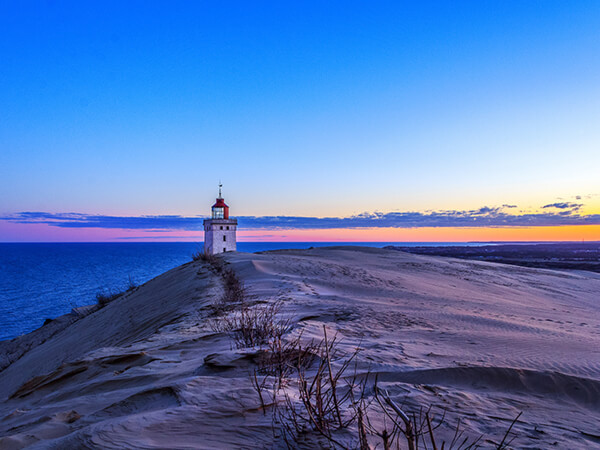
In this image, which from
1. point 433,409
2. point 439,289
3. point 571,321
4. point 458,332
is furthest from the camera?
point 439,289

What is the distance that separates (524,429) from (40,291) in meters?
40.0

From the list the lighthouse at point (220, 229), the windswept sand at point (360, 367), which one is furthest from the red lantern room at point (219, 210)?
the windswept sand at point (360, 367)

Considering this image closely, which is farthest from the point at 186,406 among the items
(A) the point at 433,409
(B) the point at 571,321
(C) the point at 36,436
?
(B) the point at 571,321

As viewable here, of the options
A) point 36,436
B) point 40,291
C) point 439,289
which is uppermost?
point 36,436

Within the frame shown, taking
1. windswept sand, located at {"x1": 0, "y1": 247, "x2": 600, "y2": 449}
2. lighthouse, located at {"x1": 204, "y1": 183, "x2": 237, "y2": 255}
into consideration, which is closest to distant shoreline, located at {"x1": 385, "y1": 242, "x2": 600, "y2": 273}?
lighthouse, located at {"x1": 204, "y1": 183, "x2": 237, "y2": 255}

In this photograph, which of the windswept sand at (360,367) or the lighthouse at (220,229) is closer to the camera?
the windswept sand at (360,367)

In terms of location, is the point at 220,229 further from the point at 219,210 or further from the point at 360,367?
the point at 360,367

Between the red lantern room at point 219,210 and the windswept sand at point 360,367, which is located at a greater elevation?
the red lantern room at point 219,210

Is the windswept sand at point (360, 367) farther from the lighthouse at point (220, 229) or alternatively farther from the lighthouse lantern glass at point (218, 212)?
the lighthouse lantern glass at point (218, 212)

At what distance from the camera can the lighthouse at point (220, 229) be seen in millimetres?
32031

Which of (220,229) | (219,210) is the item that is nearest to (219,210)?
(219,210)

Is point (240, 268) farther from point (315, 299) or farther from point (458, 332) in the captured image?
point (458, 332)

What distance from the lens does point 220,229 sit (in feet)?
106

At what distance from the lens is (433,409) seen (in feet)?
6.40
